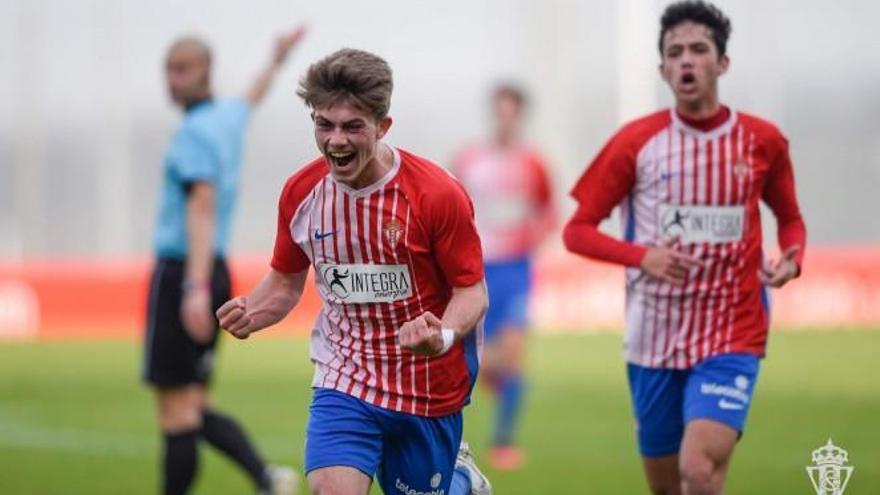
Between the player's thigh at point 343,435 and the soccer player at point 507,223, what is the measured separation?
20.2 feet

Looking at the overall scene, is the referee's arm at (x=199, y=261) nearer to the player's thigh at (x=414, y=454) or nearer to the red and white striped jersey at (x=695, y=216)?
the red and white striped jersey at (x=695, y=216)

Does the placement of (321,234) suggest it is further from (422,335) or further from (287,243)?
(422,335)

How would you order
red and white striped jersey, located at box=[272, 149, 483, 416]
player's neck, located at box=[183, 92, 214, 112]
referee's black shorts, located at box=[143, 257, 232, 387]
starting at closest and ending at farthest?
red and white striped jersey, located at box=[272, 149, 483, 416] < referee's black shorts, located at box=[143, 257, 232, 387] < player's neck, located at box=[183, 92, 214, 112]

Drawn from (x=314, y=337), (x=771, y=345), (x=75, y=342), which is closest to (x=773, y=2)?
(x=771, y=345)

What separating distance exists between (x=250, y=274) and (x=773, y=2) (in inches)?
378

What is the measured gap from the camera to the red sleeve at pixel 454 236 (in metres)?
6.45

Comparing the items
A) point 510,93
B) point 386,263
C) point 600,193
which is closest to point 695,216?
point 600,193

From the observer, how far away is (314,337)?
688 cm

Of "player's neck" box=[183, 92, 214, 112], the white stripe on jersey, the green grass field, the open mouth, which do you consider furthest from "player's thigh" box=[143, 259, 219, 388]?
the open mouth

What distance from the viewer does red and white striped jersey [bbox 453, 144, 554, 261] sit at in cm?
1347

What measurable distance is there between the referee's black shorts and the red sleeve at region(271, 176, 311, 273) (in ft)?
8.32

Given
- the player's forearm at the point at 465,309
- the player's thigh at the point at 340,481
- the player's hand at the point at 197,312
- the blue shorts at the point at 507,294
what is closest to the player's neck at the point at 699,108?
the player's forearm at the point at 465,309

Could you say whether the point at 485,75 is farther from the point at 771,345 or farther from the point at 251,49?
the point at 771,345

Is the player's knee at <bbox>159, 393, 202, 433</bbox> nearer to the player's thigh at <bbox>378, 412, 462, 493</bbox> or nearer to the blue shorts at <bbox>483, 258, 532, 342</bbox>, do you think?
the player's thigh at <bbox>378, 412, 462, 493</bbox>
